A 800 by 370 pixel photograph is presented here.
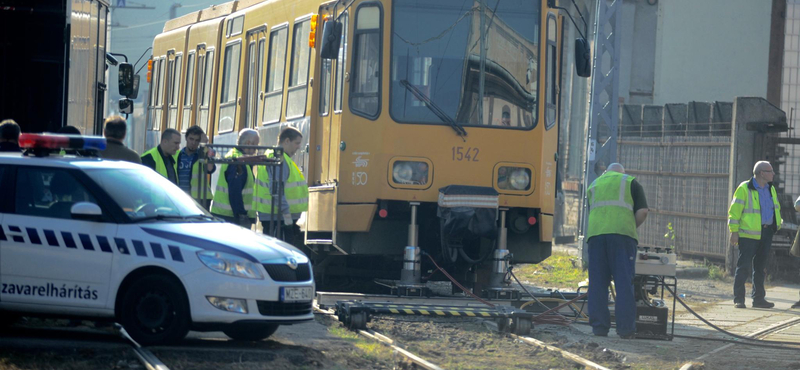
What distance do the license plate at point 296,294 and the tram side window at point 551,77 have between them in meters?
4.36

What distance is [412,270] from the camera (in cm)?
1192

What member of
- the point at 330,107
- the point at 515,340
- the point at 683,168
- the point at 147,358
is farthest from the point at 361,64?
the point at 683,168

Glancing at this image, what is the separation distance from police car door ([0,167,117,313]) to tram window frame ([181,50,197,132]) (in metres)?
9.87

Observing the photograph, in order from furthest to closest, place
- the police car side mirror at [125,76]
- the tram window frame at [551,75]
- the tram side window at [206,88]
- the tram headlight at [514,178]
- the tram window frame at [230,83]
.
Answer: the police car side mirror at [125,76] → the tram side window at [206,88] → the tram window frame at [230,83] → the tram window frame at [551,75] → the tram headlight at [514,178]

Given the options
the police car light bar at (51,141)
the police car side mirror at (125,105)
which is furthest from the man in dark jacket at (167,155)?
the police car side mirror at (125,105)

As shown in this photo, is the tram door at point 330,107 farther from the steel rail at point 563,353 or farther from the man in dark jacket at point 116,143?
the steel rail at point 563,353

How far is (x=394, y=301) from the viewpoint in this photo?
37.5ft

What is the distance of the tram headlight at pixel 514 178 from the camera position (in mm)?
12531

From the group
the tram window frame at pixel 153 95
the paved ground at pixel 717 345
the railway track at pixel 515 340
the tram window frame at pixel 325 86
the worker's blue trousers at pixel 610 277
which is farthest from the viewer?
the tram window frame at pixel 153 95

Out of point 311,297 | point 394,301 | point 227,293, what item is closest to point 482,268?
point 394,301

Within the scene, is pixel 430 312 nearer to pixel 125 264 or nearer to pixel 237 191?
pixel 237 191

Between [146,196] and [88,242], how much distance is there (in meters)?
0.71

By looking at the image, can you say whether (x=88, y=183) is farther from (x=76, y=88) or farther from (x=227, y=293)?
(x=76, y=88)

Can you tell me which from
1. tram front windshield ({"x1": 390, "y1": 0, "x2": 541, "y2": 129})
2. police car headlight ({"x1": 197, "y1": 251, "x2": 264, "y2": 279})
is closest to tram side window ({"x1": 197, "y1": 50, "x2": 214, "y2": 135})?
tram front windshield ({"x1": 390, "y1": 0, "x2": 541, "y2": 129})
